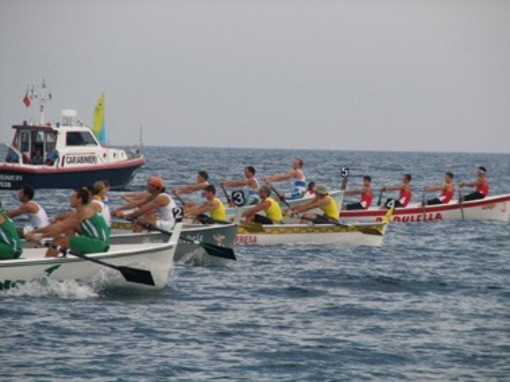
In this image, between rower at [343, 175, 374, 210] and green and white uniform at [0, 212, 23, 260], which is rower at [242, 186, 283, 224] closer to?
rower at [343, 175, 374, 210]

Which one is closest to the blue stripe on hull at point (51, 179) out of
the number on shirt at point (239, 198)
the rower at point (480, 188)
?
the rower at point (480, 188)

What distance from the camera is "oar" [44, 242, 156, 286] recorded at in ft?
58.1

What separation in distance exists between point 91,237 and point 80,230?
22 cm

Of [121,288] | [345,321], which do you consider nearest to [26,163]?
[121,288]

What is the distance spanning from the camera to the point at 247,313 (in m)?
17.1

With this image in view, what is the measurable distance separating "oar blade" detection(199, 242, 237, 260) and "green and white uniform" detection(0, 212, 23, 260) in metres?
5.54

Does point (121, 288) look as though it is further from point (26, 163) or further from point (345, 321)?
point (26, 163)

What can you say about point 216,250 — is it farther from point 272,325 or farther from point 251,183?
point 272,325

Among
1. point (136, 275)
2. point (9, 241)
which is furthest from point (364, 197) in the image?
point (9, 241)

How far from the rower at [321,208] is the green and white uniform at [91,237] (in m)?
9.12

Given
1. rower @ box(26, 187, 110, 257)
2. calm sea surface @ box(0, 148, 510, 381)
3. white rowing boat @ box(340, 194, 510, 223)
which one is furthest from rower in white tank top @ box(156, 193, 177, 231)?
white rowing boat @ box(340, 194, 510, 223)

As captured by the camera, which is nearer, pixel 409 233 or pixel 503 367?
pixel 503 367

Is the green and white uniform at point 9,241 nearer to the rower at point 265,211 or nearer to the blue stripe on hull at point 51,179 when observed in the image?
the rower at point 265,211

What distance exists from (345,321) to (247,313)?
1566mm
